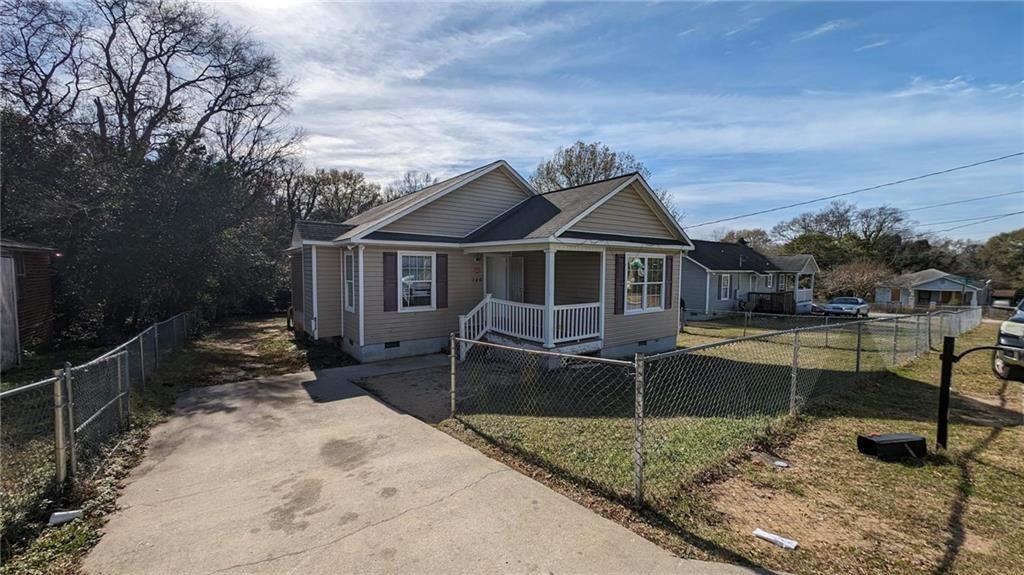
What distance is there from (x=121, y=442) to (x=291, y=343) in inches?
318

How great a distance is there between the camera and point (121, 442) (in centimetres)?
517

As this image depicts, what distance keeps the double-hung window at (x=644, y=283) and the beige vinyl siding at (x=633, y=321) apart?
0.60 ft

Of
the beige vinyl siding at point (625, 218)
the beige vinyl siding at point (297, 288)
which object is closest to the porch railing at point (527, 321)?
the beige vinyl siding at point (625, 218)

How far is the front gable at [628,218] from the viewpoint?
10.2 meters

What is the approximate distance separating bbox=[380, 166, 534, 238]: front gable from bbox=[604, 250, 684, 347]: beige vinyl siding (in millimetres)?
3729

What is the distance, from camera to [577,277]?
11.3 metres

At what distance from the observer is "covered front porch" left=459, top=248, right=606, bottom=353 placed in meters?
9.46

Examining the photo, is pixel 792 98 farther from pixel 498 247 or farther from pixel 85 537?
pixel 85 537

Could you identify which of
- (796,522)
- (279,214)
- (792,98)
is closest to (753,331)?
(792,98)

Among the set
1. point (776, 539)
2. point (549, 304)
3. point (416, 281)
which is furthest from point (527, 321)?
point (776, 539)

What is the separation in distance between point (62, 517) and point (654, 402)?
6.83 metres

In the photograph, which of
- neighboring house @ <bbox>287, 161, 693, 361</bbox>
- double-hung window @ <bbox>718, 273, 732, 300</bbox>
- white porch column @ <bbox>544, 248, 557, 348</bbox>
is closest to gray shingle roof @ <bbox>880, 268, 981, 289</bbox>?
double-hung window @ <bbox>718, 273, 732, 300</bbox>

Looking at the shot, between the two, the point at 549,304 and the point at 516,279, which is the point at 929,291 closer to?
the point at 516,279

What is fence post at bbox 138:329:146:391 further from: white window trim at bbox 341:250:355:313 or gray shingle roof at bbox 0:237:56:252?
gray shingle roof at bbox 0:237:56:252
